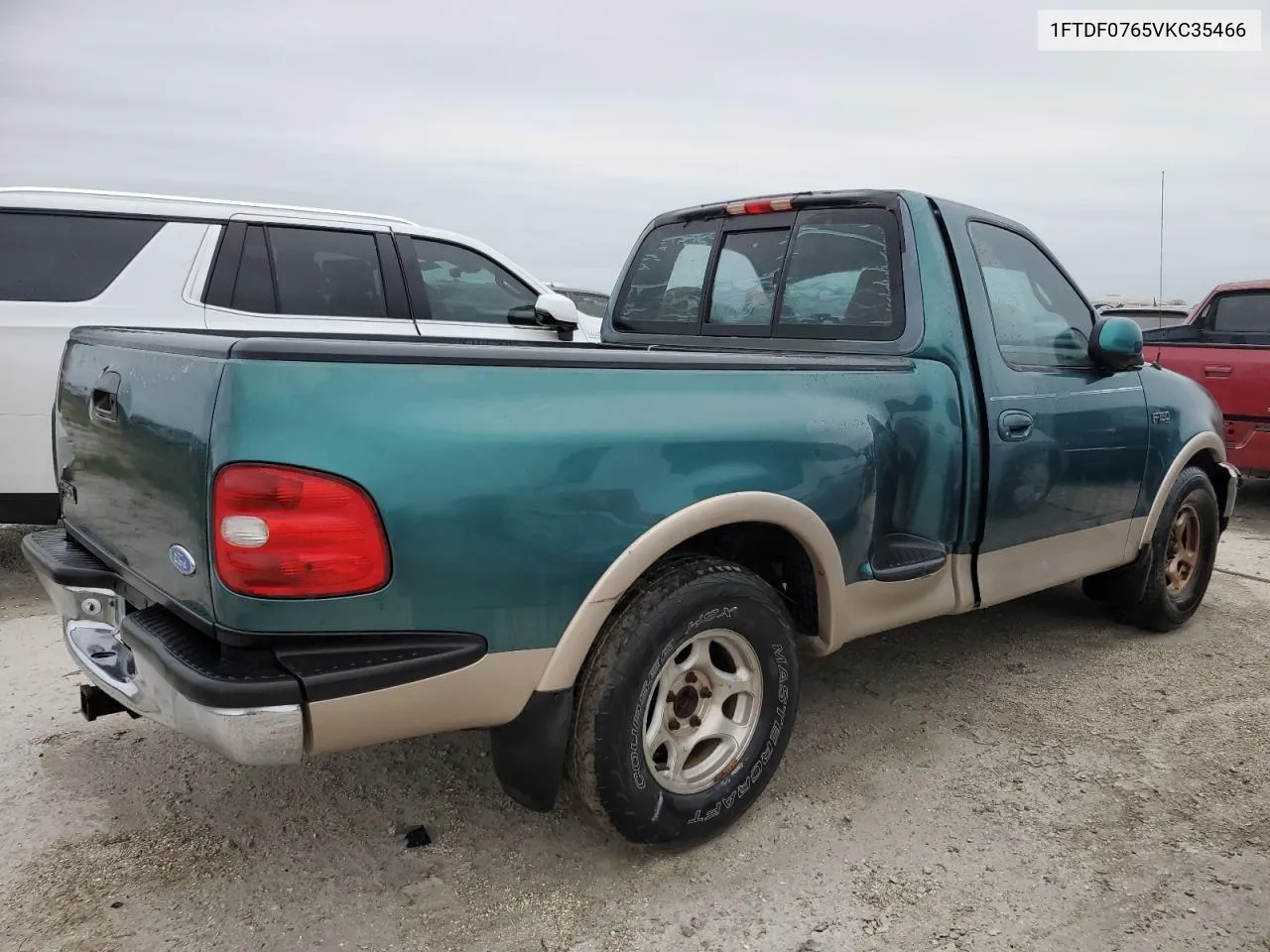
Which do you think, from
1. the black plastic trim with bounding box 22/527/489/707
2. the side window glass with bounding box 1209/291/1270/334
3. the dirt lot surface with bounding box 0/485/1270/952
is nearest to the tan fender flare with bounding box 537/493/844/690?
the black plastic trim with bounding box 22/527/489/707

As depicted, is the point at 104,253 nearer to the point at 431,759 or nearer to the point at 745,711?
the point at 431,759

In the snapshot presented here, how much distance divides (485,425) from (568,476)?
22 cm

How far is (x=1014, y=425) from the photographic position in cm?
330

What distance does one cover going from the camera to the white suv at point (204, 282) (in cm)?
455

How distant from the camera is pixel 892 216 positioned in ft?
11.1

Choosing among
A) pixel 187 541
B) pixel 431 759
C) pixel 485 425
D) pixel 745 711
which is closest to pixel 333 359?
pixel 485 425

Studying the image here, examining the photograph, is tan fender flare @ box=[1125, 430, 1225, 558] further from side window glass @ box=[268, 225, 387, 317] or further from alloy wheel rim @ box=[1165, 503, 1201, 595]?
side window glass @ box=[268, 225, 387, 317]

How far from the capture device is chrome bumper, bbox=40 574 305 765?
6.25ft

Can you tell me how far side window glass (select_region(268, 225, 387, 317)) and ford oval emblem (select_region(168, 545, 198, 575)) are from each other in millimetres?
3361

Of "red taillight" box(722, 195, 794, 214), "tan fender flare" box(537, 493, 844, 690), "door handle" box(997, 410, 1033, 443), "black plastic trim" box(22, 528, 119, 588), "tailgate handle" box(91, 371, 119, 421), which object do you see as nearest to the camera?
"tan fender flare" box(537, 493, 844, 690)

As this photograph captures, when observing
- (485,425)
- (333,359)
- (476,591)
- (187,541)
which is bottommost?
(476,591)

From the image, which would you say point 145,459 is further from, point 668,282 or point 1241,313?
point 1241,313

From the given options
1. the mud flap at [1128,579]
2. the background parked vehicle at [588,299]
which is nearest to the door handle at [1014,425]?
the mud flap at [1128,579]

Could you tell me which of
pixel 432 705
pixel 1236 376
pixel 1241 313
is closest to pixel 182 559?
pixel 432 705
